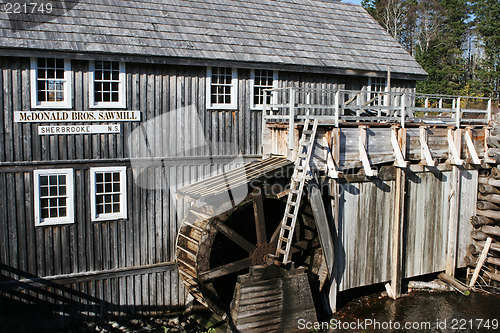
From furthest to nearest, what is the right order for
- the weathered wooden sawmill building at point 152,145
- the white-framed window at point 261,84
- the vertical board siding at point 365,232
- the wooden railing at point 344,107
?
the white-framed window at point 261,84, the vertical board siding at point 365,232, the wooden railing at point 344,107, the weathered wooden sawmill building at point 152,145

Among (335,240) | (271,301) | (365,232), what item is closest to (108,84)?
(271,301)

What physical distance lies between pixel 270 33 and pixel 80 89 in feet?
17.3

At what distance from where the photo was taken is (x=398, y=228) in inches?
484

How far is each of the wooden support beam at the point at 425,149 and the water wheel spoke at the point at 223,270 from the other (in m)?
4.99

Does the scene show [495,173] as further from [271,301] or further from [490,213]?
[271,301]

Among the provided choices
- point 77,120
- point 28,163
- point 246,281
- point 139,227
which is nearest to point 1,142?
point 28,163

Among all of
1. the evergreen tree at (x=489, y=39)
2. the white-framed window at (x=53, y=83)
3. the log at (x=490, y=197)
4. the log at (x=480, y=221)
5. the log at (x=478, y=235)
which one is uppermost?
the evergreen tree at (x=489, y=39)

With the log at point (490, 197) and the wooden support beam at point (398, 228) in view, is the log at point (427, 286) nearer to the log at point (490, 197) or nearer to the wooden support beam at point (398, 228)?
the wooden support beam at point (398, 228)

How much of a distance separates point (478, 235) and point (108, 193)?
9.36 meters

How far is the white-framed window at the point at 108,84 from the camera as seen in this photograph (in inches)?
423

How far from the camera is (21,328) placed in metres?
10.1

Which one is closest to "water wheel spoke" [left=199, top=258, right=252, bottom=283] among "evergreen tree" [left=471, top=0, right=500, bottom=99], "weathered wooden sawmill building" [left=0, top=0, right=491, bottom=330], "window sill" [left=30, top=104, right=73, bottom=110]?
"weathered wooden sawmill building" [left=0, top=0, right=491, bottom=330]

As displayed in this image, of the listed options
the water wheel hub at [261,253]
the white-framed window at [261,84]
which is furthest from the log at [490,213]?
the white-framed window at [261,84]

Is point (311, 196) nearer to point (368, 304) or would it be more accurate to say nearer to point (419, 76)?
point (368, 304)
